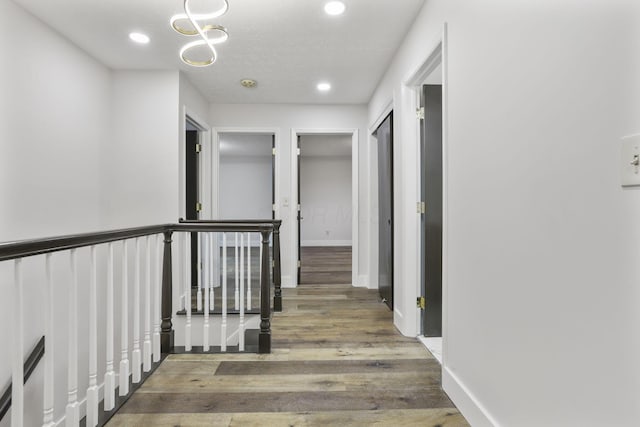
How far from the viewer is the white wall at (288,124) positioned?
450 cm

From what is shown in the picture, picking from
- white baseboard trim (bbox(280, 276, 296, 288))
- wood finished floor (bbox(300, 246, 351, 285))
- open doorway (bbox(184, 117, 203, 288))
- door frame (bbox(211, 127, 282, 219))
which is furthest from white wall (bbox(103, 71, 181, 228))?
wood finished floor (bbox(300, 246, 351, 285))


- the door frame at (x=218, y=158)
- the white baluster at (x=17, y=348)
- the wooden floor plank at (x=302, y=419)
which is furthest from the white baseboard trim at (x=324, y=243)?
the white baluster at (x=17, y=348)

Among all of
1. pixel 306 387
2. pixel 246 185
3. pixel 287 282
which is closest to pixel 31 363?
pixel 306 387

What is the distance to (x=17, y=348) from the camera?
1187 millimetres

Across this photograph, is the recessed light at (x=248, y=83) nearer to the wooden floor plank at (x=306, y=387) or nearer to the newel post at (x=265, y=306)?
the newel post at (x=265, y=306)

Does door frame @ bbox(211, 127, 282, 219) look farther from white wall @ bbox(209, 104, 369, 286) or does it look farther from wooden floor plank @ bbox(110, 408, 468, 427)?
wooden floor plank @ bbox(110, 408, 468, 427)

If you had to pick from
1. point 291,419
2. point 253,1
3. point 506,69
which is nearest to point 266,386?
point 291,419

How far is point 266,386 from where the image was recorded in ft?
6.40

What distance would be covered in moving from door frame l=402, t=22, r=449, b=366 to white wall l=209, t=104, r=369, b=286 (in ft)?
5.91

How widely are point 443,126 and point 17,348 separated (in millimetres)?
2186

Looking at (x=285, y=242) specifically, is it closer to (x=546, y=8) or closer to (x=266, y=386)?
(x=266, y=386)

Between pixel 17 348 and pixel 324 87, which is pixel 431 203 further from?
pixel 17 348

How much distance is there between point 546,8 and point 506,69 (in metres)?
0.25

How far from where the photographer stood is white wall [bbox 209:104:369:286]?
14.8ft
